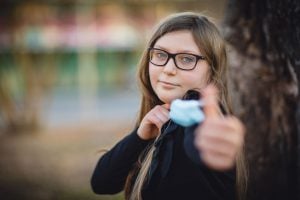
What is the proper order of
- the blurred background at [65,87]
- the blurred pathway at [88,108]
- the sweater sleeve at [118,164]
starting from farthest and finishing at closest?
the blurred pathway at [88,108] < the blurred background at [65,87] < the sweater sleeve at [118,164]

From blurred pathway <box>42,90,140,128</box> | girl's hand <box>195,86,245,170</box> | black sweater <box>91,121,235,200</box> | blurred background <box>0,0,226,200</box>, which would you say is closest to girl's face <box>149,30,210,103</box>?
black sweater <box>91,121,235,200</box>

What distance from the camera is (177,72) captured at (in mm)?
2000

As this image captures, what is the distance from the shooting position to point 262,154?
126 inches

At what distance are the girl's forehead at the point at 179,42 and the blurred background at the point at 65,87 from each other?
49.1 inches

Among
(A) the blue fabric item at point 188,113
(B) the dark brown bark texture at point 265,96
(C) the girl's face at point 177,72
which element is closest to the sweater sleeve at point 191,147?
(A) the blue fabric item at point 188,113

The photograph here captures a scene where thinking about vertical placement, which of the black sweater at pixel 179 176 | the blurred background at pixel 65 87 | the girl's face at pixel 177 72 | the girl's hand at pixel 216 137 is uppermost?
the girl's face at pixel 177 72

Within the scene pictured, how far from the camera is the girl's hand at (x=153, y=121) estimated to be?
206 centimetres

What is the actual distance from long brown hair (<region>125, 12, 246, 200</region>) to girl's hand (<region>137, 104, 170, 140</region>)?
0.23 feet

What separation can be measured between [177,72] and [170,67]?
0.10 ft

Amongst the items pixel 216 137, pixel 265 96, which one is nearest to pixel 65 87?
pixel 265 96

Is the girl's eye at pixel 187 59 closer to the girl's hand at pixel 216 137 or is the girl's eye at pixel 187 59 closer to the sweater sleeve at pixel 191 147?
the sweater sleeve at pixel 191 147

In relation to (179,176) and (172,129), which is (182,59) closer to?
(172,129)

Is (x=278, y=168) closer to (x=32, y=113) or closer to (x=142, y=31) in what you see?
(x=32, y=113)

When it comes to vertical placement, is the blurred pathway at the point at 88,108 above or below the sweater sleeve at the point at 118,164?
below
